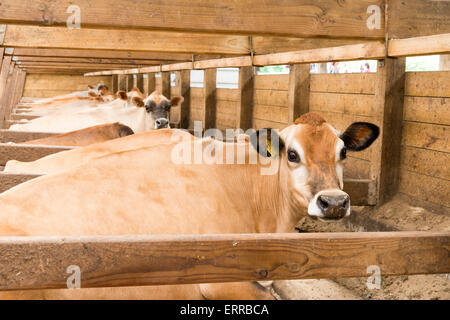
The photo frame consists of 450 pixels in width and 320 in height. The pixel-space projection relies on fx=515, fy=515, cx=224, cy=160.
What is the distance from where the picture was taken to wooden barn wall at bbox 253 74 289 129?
6352 mm

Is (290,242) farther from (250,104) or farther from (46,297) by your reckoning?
(250,104)

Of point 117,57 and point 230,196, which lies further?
point 117,57

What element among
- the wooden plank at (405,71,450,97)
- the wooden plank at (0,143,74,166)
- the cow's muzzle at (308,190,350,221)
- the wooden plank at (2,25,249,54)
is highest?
the wooden plank at (2,25,249,54)

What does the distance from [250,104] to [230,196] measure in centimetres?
411

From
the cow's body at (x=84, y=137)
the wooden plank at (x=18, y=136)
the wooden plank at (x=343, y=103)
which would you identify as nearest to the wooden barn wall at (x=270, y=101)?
the wooden plank at (x=343, y=103)

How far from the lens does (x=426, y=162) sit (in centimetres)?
405

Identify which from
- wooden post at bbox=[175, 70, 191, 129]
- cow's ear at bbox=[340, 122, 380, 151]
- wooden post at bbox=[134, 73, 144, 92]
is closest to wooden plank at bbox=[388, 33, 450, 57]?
cow's ear at bbox=[340, 122, 380, 151]

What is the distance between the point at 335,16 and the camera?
334cm

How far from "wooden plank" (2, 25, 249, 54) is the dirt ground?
2.23 m

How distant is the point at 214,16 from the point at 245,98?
413cm

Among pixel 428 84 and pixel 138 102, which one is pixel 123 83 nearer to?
pixel 138 102

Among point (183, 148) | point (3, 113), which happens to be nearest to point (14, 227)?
point (183, 148)

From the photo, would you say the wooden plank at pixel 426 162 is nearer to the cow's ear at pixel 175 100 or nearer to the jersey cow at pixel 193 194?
the jersey cow at pixel 193 194

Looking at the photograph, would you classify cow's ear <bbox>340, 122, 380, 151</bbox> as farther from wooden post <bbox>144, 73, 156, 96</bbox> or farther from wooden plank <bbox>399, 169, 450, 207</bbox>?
wooden post <bbox>144, 73, 156, 96</bbox>
